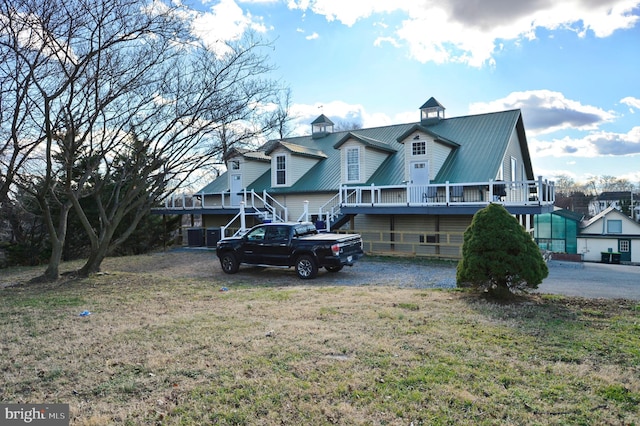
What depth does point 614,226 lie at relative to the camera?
37781 millimetres

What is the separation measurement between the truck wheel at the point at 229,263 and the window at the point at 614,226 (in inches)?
1448

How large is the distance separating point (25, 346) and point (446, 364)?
5.57 m

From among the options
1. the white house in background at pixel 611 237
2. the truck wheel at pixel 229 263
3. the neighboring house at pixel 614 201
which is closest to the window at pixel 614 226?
the white house in background at pixel 611 237

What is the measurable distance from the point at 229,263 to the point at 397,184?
8.95 metres

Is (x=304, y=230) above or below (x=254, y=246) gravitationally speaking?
above

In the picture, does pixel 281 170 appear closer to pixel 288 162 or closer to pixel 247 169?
pixel 288 162

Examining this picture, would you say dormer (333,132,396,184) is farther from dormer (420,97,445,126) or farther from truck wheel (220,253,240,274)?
truck wheel (220,253,240,274)

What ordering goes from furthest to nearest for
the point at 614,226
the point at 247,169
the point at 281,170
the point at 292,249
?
the point at 614,226 < the point at 247,169 < the point at 281,170 < the point at 292,249

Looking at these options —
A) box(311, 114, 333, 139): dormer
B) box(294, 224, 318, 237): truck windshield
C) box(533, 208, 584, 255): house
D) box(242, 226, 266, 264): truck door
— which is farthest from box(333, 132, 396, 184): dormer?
box(533, 208, 584, 255): house

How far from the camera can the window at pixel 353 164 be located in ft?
69.1

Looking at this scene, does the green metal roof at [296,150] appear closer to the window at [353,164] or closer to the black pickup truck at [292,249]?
the window at [353,164]

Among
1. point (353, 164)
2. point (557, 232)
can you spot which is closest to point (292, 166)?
point (353, 164)

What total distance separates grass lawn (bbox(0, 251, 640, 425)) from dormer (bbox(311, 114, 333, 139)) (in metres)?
19.8

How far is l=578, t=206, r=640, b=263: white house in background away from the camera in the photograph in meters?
36.8
